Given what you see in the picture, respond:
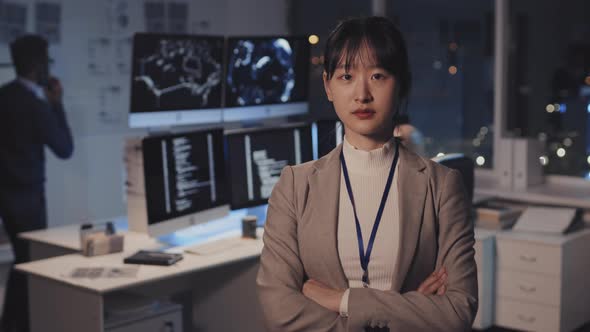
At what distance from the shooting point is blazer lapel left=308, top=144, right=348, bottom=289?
1.50 metres

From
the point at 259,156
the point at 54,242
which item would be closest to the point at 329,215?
the point at 259,156

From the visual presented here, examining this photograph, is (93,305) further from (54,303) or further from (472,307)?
(472,307)

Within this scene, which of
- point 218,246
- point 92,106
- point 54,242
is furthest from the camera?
point 92,106

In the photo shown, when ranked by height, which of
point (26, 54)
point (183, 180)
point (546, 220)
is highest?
point (26, 54)

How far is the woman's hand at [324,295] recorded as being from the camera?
1.52 metres

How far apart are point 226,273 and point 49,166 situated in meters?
2.16

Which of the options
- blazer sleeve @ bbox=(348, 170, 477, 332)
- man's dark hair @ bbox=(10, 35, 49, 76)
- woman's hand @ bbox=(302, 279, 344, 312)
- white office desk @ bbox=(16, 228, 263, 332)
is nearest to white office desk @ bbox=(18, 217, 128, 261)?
white office desk @ bbox=(16, 228, 263, 332)

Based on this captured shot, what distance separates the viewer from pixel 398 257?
149 cm

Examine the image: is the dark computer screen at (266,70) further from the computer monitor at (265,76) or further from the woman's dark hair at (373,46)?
the woman's dark hair at (373,46)

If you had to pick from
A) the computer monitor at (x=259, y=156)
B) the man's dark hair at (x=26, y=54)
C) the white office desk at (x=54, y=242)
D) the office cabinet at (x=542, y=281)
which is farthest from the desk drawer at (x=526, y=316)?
the man's dark hair at (x=26, y=54)

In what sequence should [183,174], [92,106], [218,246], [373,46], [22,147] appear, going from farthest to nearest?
[92,106] < [22,147] < [218,246] < [183,174] < [373,46]

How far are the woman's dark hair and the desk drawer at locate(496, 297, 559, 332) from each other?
3.04 meters

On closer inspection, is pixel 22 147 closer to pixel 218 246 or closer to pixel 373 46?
pixel 218 246

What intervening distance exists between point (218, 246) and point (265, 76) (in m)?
1.00
